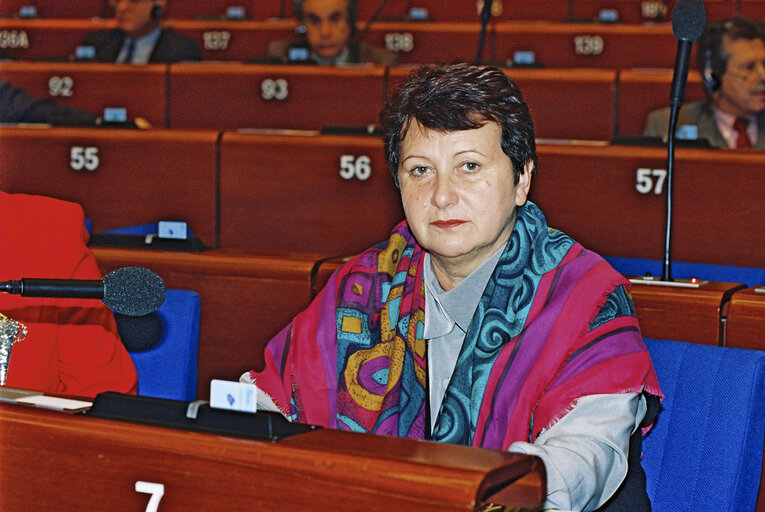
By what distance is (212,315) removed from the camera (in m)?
2.46

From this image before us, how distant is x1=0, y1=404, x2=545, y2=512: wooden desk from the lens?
753mm

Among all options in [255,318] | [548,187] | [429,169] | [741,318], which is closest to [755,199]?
[548,187]

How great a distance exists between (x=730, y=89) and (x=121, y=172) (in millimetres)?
2513

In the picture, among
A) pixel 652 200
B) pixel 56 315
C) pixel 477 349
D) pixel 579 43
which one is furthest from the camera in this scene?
pixel 579 43

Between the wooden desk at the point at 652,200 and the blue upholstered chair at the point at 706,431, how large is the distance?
54.7 inches

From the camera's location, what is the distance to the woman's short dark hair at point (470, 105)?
4.83 ft

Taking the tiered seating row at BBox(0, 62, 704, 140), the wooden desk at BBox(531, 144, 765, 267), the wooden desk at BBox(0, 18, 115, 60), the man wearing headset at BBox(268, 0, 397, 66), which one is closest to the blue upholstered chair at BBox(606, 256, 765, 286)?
the wooden desk at BBox(531, 144, 765, 267)

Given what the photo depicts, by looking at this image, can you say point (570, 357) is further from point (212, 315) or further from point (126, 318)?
point (212, 315)

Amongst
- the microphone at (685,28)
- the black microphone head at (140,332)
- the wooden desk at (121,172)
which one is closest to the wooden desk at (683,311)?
the microphone at (685,28)

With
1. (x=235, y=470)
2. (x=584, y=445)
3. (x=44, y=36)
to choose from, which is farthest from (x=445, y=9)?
(x=235, y=470)

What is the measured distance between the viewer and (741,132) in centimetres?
436

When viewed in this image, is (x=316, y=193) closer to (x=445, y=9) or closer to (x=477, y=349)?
(x=477, y=349)

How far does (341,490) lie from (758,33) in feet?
13.1

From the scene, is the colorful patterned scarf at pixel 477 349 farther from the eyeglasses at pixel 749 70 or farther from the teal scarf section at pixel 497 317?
the eyeglasses at pixel 749 70
